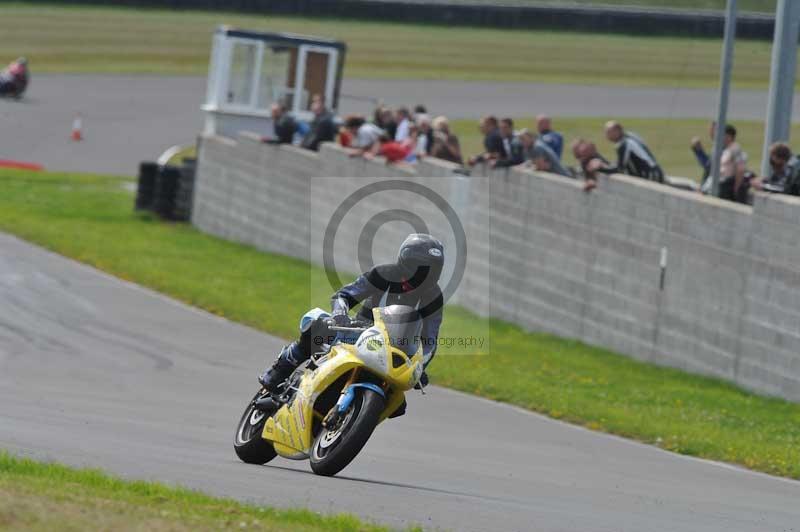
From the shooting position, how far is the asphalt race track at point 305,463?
8719 mm

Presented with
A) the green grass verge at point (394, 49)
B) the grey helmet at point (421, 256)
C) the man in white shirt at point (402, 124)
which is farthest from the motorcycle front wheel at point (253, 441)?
the green grass verge at point (394, 49)

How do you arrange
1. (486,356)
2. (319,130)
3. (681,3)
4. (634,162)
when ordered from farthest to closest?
(681,3) → (319,130) → (634,162) → (486,356)

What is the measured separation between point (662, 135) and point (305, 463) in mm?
32967

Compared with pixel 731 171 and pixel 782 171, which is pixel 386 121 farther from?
pixel 782 171

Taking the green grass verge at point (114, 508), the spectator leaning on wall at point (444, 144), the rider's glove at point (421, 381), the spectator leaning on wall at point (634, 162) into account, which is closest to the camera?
the green grass verge at point (114, 508)

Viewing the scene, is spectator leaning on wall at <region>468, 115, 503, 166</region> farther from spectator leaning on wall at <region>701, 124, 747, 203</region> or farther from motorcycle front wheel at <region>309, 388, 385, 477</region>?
motorcycle front wheel at <region>309, 388, 385, 477</region>

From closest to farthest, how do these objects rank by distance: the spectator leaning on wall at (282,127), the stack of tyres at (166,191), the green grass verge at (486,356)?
the green grass verge at (486,356) → the spectator leaning on wall at (282,127) → the stack of tyres at (166,191)

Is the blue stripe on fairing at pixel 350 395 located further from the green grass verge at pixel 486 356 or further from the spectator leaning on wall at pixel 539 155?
the spectator leaning on wall at pixel 539 155

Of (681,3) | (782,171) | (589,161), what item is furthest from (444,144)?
(681,3)

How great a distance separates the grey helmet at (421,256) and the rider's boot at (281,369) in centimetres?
117

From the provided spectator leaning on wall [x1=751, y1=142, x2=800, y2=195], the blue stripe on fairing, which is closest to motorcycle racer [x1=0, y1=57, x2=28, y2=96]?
spectator leaning on wall [x1=751, y1=142, x2=800, y2=195]

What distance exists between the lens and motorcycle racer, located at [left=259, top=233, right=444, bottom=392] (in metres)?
9.50

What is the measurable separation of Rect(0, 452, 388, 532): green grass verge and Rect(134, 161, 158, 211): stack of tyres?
22134mm

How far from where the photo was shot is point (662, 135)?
139 ft
